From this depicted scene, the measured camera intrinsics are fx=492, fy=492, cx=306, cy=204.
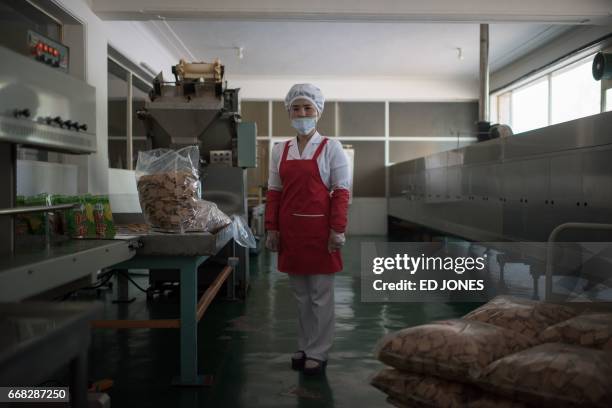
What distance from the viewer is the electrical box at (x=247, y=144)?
12.5ft

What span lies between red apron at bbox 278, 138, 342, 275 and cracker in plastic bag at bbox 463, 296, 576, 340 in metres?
1.19

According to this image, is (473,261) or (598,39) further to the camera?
(598,39)

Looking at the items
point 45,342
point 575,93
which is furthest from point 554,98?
point 45,342

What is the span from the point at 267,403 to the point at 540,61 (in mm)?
6729

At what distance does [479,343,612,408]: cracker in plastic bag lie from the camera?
0.85 meters

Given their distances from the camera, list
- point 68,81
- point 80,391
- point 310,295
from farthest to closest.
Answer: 1. point 310,295
2. point 68,81
3. point 80,391

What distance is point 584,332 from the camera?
969 millimetres

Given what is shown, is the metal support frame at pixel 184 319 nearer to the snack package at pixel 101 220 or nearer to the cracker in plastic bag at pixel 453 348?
the snack package at pixel 101 220

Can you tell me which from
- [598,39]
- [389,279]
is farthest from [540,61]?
[389,279]

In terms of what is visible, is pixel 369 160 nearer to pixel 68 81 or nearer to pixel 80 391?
pixel 68 81

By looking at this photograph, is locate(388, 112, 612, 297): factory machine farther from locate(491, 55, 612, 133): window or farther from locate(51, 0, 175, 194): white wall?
locate(51, 0, 175, 194): white wall

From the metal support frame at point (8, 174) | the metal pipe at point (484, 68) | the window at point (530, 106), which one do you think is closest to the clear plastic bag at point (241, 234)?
the metal support frame at point (8, 174)

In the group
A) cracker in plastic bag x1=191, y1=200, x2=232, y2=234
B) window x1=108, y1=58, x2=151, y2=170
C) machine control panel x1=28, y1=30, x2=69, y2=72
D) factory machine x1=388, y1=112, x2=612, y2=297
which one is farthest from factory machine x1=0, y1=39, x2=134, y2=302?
window x1=108, y1=58, x2=151, y2=170

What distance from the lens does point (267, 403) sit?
1.98m
